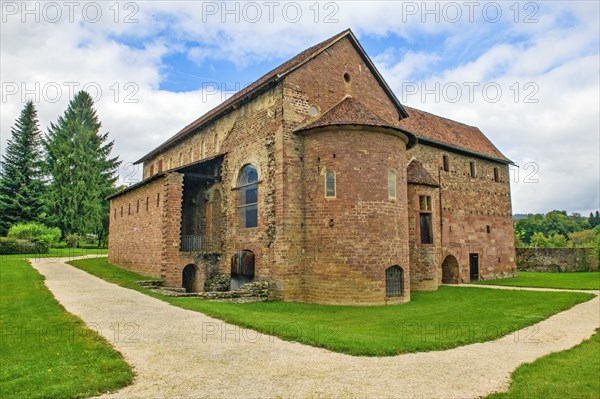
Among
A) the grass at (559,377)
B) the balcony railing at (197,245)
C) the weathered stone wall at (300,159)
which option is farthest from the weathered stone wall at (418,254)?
the grass at (559,377)

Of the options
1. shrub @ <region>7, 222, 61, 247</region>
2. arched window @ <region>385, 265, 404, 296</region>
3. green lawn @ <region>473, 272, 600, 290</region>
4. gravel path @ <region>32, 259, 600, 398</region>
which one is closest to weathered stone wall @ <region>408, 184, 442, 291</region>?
arched window @ <region>385, 265, 404, 296</region>

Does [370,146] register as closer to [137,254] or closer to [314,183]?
[314,183]

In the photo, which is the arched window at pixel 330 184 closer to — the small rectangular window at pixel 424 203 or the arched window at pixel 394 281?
the arched window at pixel 394 281

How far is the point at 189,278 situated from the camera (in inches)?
835

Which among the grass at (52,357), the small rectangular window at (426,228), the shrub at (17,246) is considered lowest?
the grass at (52,357)

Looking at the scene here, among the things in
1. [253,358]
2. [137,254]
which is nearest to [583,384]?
[253,358]

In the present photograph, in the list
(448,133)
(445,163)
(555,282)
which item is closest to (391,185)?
(445,163)

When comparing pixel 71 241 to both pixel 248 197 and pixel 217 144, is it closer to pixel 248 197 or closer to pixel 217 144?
pixel 217 144

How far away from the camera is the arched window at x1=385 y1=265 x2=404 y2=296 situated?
16969mm

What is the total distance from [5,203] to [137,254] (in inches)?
1023

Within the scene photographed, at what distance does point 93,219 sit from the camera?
45344 mm

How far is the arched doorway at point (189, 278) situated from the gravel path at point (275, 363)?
8.91 metres

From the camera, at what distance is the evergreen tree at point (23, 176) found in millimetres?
40750

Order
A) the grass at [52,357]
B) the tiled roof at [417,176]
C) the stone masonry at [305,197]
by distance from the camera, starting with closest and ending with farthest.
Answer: the grass at [52,357]
the stone masonry at [305,197]
the tiled roof at [417,176]
